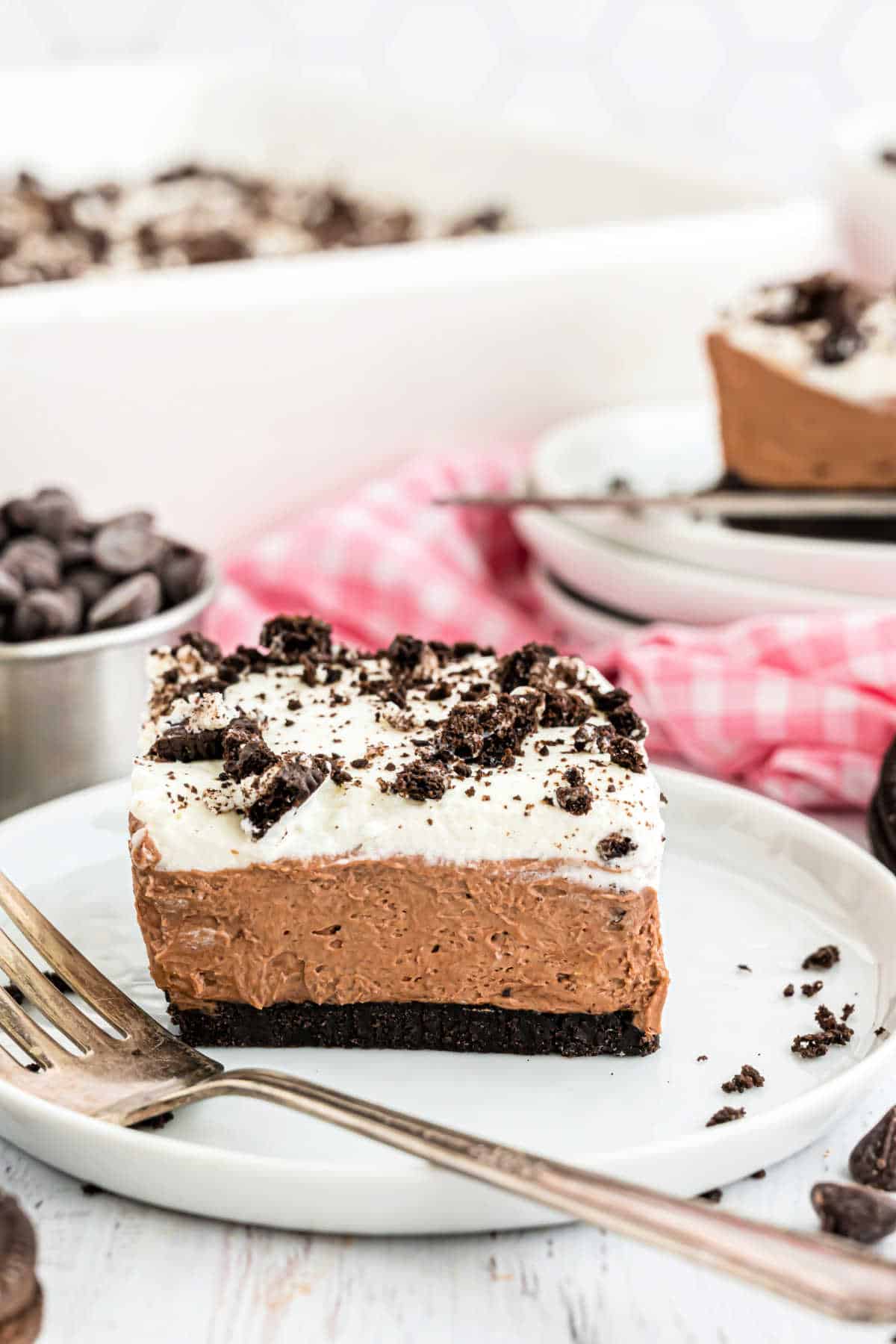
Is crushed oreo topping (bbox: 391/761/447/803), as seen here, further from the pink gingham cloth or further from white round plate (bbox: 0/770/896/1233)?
the pink gingham cloth

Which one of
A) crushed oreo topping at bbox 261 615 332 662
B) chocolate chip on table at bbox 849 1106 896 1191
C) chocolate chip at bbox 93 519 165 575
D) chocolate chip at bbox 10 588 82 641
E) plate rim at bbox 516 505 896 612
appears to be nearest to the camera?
chocolate chip on table at bbox 849 1106 896 1191

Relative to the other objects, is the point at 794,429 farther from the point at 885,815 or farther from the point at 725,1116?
the point at 725,1116

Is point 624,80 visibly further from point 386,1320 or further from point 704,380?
point 386,1320

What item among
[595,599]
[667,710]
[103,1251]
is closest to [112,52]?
[595,599]

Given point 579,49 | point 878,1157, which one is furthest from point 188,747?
point 579,49

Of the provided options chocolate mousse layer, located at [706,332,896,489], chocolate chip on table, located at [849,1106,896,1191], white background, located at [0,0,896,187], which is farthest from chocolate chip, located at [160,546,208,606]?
white background, located at [0,0,896,187]

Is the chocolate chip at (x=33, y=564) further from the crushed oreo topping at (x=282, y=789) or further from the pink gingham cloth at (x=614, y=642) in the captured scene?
the crushed oreo topping at (x=282, y=789)
